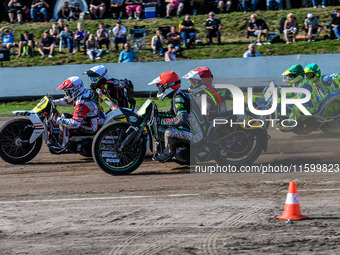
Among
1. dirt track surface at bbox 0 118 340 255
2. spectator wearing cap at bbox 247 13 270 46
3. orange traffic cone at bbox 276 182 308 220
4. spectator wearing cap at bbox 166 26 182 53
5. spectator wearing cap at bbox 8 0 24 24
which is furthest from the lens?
spectator wearing cap at bbox 8 0 24 24

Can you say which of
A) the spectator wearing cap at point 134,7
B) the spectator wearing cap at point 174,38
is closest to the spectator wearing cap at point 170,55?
the spectator wearing cap at point 174,38

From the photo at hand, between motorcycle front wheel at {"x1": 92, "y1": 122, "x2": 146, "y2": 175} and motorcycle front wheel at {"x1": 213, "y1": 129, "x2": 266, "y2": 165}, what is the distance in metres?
1.28

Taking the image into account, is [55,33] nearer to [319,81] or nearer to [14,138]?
[319,81]

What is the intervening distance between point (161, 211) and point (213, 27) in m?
16.5

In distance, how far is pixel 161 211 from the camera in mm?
6840

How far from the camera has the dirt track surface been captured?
572 centimetres

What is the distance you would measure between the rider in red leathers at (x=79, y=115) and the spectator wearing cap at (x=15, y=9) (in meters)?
17.2

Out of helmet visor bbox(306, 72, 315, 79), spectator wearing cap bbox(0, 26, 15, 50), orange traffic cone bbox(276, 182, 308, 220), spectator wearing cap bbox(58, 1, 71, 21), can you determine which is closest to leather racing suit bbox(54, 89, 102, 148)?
orange traffic cone bbox(276, 182, 308, 220)

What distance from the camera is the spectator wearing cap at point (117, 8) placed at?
24.8 meters

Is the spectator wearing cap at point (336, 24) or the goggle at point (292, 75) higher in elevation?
the spectator wearing cap at point (336, 24)

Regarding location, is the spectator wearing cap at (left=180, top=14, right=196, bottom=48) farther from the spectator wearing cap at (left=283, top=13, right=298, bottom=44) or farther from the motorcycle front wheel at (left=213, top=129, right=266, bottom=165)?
the motorcycle front wheel at (left=213, top=129, right=266, bottom=165)

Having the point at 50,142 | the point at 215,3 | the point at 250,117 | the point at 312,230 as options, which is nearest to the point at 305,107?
the point at 250,117

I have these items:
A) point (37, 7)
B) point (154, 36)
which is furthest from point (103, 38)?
point (37, 7)

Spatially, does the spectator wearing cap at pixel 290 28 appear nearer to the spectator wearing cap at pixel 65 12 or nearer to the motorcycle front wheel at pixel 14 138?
the spectator wearing cap at pixel 65 12
